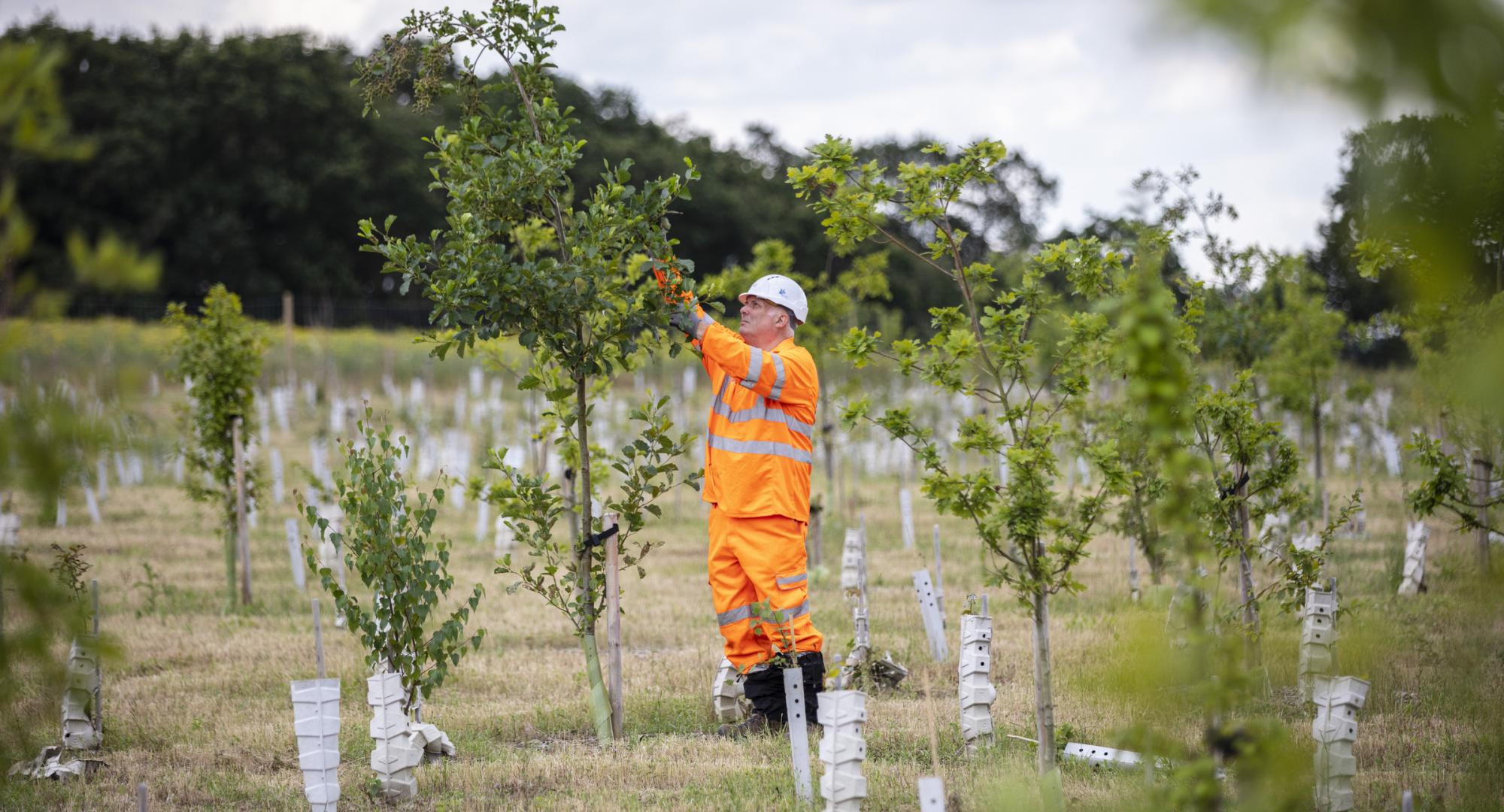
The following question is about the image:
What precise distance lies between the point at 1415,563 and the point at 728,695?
21.7 ft

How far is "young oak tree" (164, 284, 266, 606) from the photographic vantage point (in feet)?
33.9

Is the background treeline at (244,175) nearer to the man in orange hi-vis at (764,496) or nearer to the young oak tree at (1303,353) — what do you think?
the young oak tree at (1303,353)

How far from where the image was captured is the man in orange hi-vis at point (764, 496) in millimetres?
5984

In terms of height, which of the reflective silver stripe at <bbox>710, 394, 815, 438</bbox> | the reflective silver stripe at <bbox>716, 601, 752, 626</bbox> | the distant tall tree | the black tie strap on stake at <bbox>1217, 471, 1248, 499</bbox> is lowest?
the reflective silver stripe at <bbox>716, 601, 752, 626</bbox>

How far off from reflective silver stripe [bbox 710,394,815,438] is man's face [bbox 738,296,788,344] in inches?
14.4

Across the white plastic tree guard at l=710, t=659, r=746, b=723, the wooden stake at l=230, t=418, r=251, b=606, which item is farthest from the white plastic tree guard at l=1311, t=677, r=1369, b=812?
the wooden stake at l=230, t=418, r=251, b=606

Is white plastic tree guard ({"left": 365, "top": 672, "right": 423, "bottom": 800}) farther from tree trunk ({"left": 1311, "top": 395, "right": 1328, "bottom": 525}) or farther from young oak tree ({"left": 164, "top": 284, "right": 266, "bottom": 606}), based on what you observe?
tree trunk ({"left": 1311, "top": 395, "right": 1328, "bottom": 525})

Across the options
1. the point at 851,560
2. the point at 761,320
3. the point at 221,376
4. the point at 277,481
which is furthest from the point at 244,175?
the point at 761,320

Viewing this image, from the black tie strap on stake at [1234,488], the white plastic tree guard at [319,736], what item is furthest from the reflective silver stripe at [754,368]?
the black tie strap on stake at [1234,488]

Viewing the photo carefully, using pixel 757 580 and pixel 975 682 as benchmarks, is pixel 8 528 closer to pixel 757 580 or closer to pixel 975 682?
pixel 757 580

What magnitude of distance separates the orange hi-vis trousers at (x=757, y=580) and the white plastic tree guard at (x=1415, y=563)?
6.22 metres

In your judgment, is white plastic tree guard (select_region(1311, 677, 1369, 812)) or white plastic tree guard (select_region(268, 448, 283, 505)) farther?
white plastic tree guard (select_region(268, 448, 283, 505))

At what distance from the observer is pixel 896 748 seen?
5.95 m

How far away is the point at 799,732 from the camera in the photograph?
15.9ft
